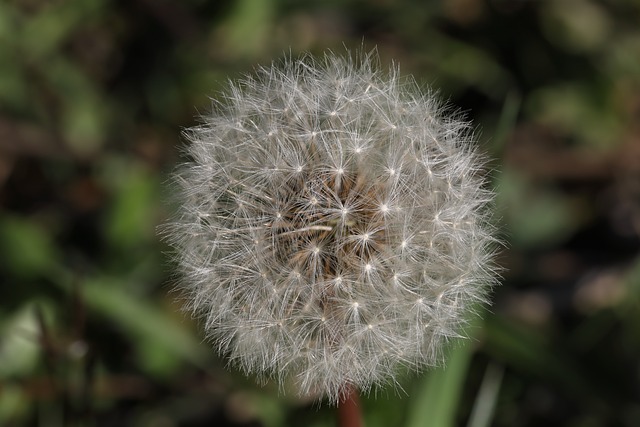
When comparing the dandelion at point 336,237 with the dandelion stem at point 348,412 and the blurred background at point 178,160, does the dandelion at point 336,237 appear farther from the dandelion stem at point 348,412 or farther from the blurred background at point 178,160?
the blurred background at point 178,160

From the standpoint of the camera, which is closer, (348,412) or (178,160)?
(348,412)

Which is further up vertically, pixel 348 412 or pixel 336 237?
pixel 336 237

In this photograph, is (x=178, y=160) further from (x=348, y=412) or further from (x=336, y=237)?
(x=348, y=412)

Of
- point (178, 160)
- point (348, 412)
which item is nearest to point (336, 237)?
point (348, 412)

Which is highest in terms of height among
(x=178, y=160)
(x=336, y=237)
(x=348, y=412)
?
(x=336, y=237)

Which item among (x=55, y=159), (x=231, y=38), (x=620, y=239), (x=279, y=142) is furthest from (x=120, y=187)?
(x=620, y=239)

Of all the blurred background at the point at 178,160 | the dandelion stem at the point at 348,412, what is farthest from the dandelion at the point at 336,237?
the blurred background at the point at 178,160
